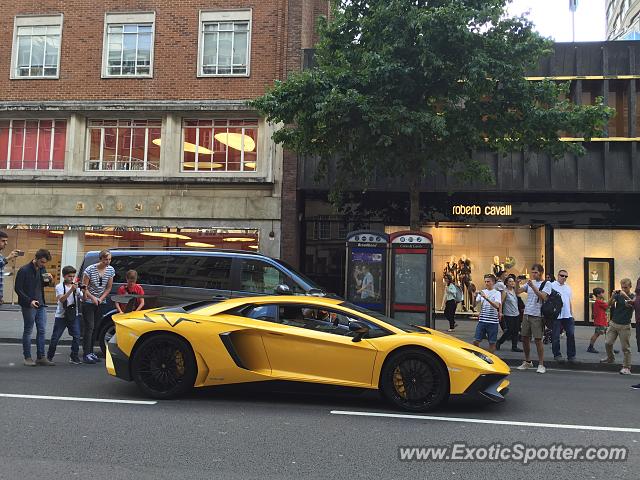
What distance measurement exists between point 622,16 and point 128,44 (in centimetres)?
5451

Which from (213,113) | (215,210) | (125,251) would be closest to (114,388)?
(125,251)

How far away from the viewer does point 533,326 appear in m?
9.21

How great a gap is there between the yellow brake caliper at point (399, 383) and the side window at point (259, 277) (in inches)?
144

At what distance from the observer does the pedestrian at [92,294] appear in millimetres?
8586

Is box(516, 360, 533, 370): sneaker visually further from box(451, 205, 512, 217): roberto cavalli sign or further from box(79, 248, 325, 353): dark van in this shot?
box(451, 205, 512, 217): roberto cavalli sign

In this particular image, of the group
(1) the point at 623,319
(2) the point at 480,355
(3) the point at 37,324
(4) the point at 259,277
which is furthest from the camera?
(4) the point at 259,277

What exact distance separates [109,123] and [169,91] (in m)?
2.34

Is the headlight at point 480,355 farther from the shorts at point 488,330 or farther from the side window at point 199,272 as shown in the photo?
the side window at point 199,272

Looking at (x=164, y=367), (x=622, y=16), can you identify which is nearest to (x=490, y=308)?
(x=164, y=367)

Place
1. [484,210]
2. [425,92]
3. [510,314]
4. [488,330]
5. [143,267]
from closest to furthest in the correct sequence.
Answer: [488,330], [143,267], [510,314], [425,92], [484,210]

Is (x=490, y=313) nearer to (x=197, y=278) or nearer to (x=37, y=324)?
(x=197, y=278)

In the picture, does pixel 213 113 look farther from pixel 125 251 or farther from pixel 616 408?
pixel 616 408

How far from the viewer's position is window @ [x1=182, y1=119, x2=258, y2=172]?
17.4 m

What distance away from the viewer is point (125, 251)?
10008 mm
